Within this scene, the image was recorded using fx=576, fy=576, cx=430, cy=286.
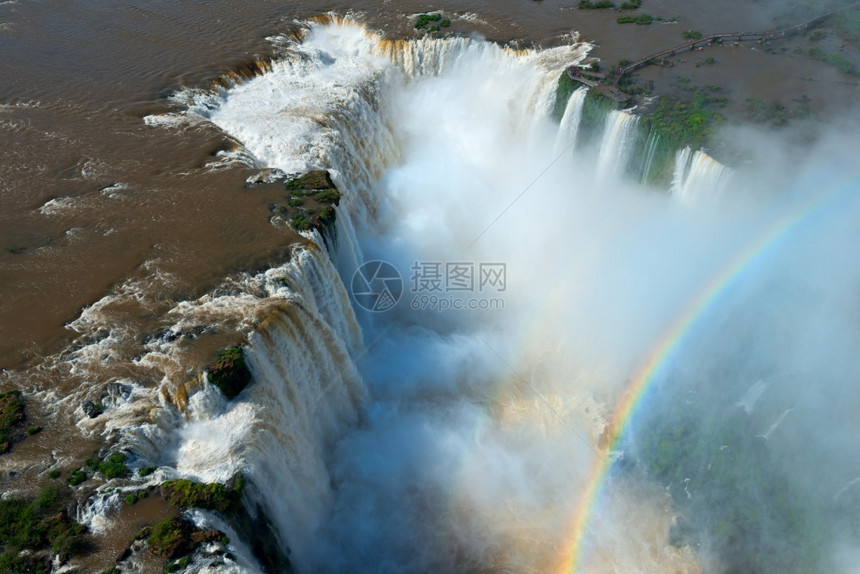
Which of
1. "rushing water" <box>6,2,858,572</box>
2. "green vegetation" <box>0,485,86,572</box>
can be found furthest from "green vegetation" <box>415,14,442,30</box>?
"green vegetation" <box>0,485,86,572</box>

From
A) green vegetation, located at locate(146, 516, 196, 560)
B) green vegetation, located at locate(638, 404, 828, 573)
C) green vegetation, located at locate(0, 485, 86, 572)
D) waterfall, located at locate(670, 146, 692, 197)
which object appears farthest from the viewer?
waterfall, located at locate(670, 146, 692, 197)

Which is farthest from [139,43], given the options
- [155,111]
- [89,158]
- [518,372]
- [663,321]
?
[663,321]

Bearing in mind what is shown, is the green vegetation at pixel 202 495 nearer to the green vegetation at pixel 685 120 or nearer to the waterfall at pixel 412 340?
the waterfall at pixel 412 340

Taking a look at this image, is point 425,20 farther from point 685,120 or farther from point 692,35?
point 685,120

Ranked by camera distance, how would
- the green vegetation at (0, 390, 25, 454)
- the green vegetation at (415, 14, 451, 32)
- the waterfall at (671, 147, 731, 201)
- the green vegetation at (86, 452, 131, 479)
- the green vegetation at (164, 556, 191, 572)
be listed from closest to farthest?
1. the green vegetation at (164, 556, 191, 572)
2. the green vegetation at (86, 452, 131, 479)
3. the green vegetation at (0, 390, 25, 454)
4. the waterfall at (671, 147, 731, 201)
5. the green vegetation at (415, 14, 451, 32)

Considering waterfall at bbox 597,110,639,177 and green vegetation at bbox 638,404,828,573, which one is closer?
green vegetation at bbox 638,404,828,573

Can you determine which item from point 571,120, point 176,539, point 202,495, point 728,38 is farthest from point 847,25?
point 176,539

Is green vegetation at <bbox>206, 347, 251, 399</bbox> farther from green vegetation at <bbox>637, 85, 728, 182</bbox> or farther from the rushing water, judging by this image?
green vegetation at <bbox>637, 85, 728, 182</bbox>
